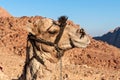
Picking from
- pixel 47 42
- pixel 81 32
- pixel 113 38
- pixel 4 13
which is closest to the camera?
pixel 81 32

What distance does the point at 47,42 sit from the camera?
455 cm

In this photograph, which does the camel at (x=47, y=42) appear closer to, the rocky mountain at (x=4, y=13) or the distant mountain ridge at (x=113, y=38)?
the rocky mountain at (x=4, y=13)

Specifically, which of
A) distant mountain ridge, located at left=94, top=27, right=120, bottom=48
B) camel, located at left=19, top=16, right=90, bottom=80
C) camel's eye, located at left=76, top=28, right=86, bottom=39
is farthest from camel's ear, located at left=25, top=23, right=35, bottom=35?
distant mountain ridge, located at left=94, top=27, right=120, bottom=48

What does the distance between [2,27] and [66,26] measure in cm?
3598

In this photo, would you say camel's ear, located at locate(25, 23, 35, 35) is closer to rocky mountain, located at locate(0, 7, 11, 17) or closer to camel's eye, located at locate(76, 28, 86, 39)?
camel's eye, located at locate(76, 28, 86, 39)

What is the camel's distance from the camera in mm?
4406

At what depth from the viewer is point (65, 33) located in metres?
4.59

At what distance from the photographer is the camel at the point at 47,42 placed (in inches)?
173

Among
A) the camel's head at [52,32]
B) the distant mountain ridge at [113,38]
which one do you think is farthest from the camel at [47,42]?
the distant mountain ridge at [113,38]

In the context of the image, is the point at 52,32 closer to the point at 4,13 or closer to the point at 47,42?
the point at 47,42

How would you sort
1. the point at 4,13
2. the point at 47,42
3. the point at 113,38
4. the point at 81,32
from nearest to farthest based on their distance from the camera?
the point at 81,32
the point at 47,42
the point at 4,13
the point at 113,38

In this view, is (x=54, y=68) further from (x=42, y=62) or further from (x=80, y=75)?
(x=80, y=75)

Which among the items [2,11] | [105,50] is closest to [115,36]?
[2,11]

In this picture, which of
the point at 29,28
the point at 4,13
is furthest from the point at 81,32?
the point at 4,13
